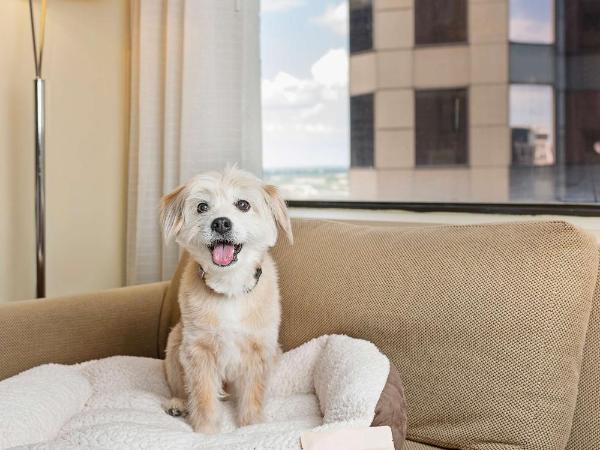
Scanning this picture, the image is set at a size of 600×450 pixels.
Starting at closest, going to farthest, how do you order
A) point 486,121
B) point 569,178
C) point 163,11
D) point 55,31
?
point 569,178
point 486,121
point 163,11
point 55,31

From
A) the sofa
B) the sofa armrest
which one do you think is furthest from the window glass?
the sofa

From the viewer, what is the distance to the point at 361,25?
275 centimetres

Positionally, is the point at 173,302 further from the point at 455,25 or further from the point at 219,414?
the point at 455,25

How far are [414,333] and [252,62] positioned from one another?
4.79 feet

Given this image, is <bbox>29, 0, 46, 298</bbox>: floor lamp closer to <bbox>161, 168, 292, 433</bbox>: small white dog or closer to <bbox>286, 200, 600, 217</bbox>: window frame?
<bbox>286, 200, 600, 217</bbox>: window frame

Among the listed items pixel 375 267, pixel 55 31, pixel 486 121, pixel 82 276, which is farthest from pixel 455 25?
pixel 82 276

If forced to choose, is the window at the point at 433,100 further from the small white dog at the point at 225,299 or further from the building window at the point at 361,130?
the small white dog at the point at 225,299

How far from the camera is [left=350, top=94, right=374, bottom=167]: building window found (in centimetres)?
276

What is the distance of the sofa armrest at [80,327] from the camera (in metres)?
2.01

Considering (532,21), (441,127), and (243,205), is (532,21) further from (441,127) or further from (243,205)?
(243,205)

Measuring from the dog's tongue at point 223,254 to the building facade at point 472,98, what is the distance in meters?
1.08

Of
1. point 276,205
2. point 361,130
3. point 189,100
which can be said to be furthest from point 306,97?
point 276,205

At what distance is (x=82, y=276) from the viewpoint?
10.9 ft

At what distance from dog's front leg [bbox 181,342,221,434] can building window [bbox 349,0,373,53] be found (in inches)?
58.2
